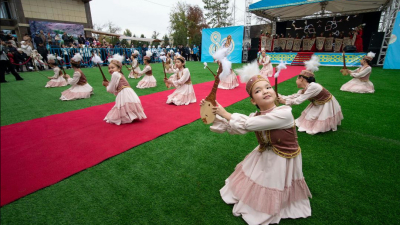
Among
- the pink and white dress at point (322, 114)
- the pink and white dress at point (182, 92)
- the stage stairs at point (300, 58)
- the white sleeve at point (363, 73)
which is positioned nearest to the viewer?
the pink and white dress at point (322, 114)

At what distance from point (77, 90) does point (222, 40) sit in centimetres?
1464

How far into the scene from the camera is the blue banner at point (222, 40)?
57.2 feet

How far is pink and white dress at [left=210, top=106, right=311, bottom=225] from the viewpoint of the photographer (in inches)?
71.0

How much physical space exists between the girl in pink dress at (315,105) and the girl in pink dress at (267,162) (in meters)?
2.06

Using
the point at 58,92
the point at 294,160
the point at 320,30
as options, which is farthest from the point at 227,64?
the point at 320,30

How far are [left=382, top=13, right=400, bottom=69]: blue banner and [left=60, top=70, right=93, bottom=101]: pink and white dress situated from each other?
1733 centimetres

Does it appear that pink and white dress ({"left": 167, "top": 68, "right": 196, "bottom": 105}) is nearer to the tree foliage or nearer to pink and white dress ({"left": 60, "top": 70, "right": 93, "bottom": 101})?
pink and white dress ({"left": 60, "top": 70, "right": 93, "bottom": 101})

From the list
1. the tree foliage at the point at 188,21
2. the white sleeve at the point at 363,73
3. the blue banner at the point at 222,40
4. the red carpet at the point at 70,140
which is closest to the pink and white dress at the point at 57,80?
the red carpet at the point at 70,140

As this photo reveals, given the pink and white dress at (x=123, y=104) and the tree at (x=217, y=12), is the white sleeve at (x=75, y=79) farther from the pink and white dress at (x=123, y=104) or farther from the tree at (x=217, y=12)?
the tree at (x=217, y=12)

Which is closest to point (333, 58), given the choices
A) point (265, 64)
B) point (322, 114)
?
point (265, 64)

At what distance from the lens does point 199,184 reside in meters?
2.61

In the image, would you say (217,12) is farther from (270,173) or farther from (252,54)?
(270,173)

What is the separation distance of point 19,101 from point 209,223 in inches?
297

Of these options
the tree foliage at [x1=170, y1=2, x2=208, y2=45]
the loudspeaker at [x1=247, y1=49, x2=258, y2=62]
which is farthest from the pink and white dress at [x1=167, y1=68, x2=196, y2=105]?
the tree foliage at [x1=170, y1=2, x2=208, y2=45]
